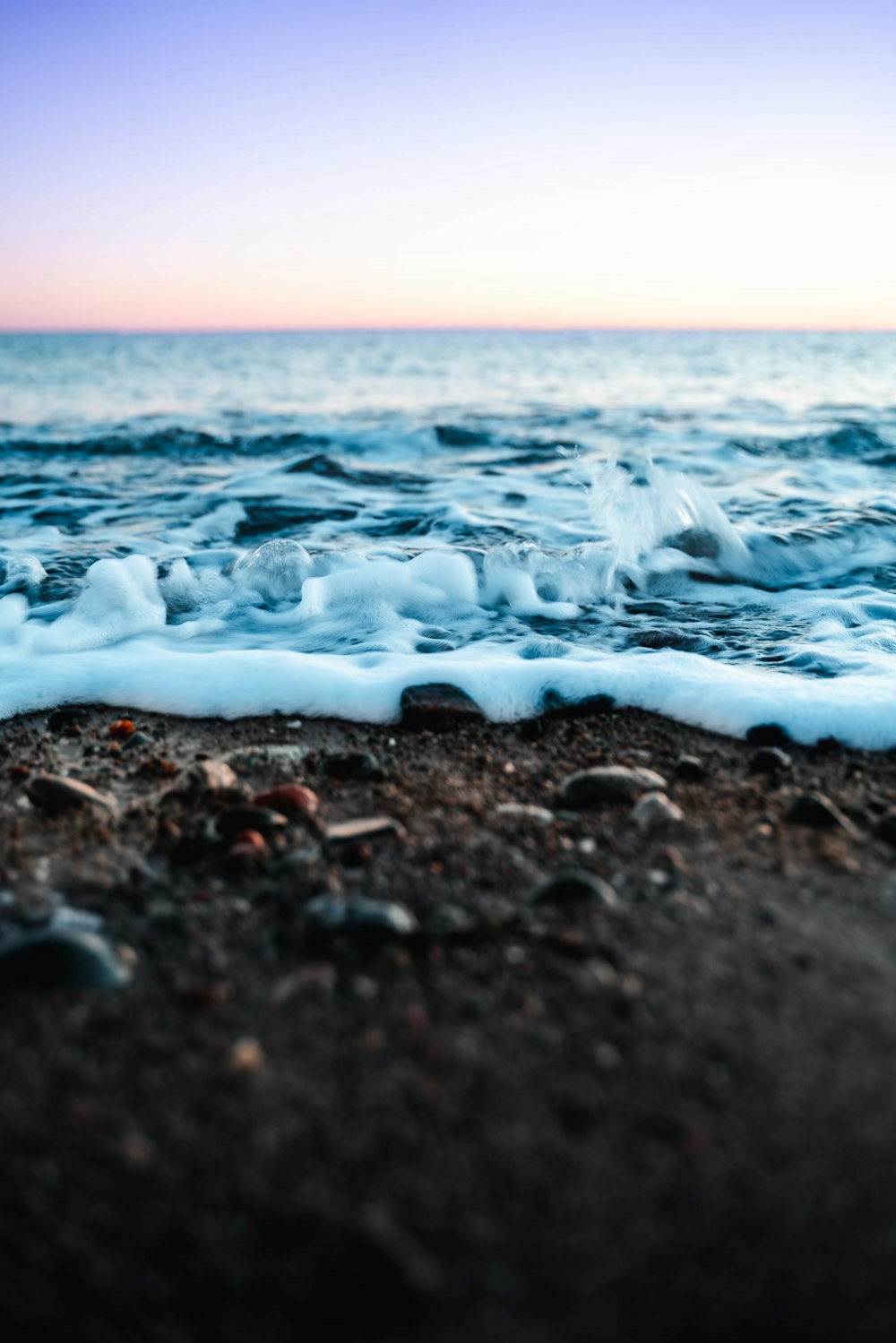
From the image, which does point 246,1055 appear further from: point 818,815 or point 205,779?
point 818,815

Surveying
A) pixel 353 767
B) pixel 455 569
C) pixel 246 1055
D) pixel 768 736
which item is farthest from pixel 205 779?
pixel 455 569

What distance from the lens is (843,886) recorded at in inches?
64.0

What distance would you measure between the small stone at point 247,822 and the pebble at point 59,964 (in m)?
0.43

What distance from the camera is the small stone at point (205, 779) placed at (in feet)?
6.55

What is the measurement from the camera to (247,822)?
1.81 m

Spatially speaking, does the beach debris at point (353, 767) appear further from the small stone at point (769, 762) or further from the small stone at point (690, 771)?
the small stone at point (769, 762)

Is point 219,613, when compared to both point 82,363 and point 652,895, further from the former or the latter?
point 82,363

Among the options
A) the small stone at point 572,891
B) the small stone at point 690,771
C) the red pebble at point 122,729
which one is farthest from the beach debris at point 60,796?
the small stone at point 690,771

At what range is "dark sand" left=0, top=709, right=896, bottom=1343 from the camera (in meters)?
0.93

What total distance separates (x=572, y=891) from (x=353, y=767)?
753mm

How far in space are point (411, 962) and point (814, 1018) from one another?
596 mm

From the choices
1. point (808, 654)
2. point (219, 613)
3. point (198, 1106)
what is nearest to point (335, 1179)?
point (198, 1106)

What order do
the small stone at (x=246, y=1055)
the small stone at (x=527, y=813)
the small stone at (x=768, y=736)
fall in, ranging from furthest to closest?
the small stone at (x=768, y=736), the small stone at (x=527, y=813), the small stone at (x=246, y=1055)

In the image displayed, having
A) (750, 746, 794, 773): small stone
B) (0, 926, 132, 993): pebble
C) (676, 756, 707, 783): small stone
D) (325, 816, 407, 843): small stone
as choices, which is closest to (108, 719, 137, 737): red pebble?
(325, 816, 407, 843): small stone
